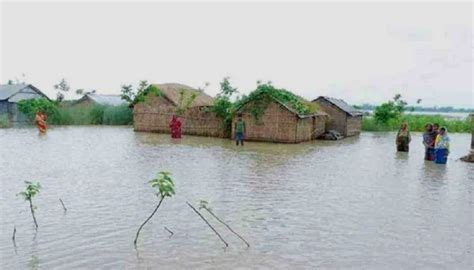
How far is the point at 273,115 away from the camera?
20.7 m

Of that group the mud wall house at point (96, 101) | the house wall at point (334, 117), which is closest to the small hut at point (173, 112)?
the house wall at point (334, 117)

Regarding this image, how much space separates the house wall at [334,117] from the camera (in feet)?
84.5

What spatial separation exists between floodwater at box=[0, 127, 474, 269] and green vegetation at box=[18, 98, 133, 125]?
1665cm

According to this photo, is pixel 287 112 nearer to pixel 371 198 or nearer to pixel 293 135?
pixel 293 135

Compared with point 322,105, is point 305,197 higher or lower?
lower

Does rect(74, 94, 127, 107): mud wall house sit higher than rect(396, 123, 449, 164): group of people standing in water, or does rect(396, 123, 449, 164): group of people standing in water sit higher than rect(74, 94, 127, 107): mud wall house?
rect(74, 94, 127, 107): mud wall house

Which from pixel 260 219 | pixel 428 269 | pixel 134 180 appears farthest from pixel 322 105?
pixel 428 269

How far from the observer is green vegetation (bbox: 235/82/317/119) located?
20.4 meters

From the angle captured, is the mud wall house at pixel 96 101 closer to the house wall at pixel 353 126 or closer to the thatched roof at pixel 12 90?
the thatched roof at pixel 12 90

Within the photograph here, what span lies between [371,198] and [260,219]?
9.07ft

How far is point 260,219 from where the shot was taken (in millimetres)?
7414

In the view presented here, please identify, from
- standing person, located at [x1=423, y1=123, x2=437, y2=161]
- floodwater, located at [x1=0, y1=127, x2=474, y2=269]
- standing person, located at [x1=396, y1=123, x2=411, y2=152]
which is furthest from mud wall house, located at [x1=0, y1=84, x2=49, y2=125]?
standing person, located at [x1=423, y1=123, x2=437, y2=161]

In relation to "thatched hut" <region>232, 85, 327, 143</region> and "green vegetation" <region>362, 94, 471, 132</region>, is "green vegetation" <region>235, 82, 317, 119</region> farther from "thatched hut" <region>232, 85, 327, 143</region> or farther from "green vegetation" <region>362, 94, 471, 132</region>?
"green vegetation" <region>362, 94, 471, 132</region>

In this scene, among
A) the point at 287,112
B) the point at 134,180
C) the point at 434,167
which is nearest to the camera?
the point at 134,180
